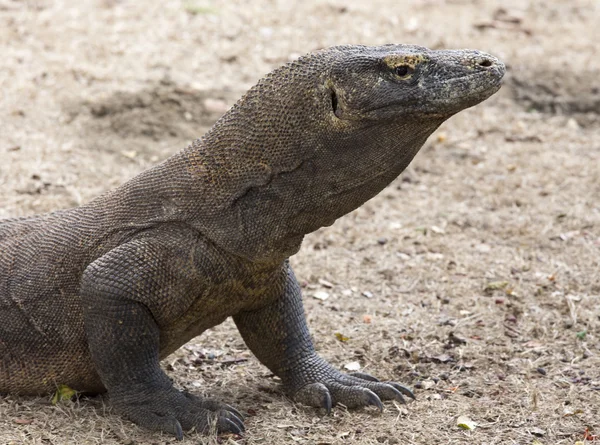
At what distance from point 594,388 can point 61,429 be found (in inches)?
108

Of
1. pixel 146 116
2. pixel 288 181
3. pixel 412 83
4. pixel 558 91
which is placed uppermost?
pixel 412 83

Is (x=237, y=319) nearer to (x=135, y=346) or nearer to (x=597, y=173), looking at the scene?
(x=135, y=346)

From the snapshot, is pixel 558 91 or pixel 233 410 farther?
pixel 558 91

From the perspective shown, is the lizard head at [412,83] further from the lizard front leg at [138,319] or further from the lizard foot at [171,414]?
the lizard foot at [171,414]

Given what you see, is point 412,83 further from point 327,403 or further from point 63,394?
point 63,394

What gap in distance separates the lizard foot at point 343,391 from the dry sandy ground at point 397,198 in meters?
0.09

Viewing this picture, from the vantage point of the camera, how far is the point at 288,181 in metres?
3.95

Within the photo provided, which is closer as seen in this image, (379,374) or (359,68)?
(359,68)

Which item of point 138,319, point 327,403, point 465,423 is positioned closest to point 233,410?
point 327,403

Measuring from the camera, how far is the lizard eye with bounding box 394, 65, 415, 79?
3799 mm

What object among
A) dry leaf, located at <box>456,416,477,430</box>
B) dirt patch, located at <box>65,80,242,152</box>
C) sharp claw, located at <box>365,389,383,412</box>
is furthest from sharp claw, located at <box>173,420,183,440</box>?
dirt patch, located at <box>65,80,242,152</box>

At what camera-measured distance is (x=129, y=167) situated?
7797 millimetres

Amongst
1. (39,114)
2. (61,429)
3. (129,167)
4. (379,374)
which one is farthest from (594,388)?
(39,114)

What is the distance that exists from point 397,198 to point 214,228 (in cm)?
394
